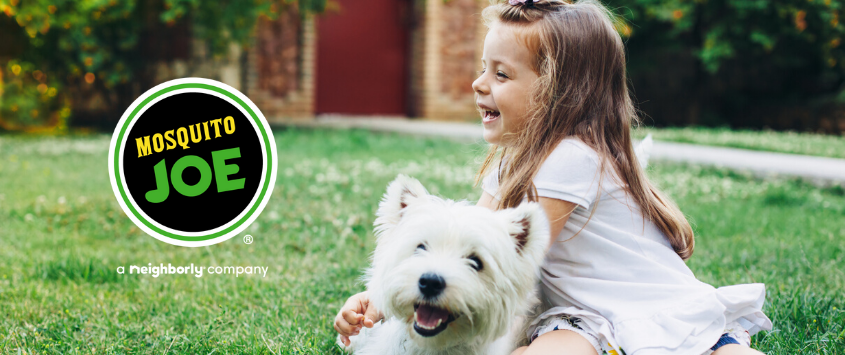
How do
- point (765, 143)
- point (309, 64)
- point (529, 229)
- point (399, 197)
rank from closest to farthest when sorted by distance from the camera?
point (529, 229) → point (399, 197) → point (765, 143) → point (309, 64)

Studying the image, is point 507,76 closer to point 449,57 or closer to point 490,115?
point 490,115

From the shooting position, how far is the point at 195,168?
4.38 m

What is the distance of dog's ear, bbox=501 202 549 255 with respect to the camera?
6.13 feet

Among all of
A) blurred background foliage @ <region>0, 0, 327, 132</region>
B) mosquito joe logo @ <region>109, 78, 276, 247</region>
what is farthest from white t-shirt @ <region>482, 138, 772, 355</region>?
blurred background foliage @ <region>0, 0, 327, 132</region>

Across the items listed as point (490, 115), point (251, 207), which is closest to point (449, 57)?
point (251, 207)

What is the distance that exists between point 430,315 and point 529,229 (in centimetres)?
37

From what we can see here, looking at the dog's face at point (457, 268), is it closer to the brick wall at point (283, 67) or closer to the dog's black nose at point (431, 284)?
the dog's black nose at point (431, 284)

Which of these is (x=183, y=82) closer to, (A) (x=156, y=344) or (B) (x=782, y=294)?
(A) (x=156, y=344)

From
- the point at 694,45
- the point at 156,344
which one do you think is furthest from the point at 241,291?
the point at 694,45

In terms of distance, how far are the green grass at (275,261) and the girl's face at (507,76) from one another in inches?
37.2

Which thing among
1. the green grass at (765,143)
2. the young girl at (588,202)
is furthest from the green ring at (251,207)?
the green grass at (765,143)

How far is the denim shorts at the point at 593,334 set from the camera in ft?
6.98

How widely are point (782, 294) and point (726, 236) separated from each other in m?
1.67

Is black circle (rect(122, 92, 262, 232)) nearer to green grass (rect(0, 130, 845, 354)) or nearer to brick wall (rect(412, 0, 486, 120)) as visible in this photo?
green grass (rect(0, 130, 845, 354))
